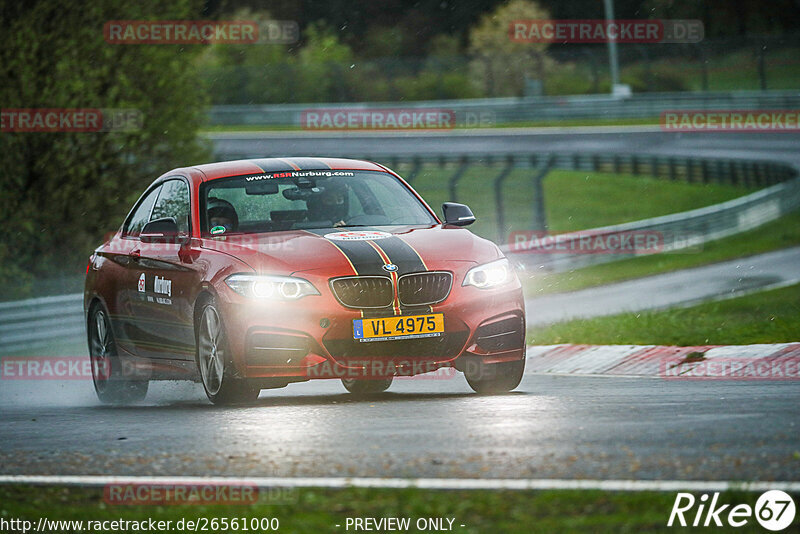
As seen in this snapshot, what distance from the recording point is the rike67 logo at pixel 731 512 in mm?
4832

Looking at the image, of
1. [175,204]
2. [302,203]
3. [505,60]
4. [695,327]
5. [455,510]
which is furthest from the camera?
[505,60]

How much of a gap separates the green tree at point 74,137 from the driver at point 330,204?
9.28m

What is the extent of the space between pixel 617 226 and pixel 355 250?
17.4m

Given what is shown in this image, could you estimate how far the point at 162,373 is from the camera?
404 inches

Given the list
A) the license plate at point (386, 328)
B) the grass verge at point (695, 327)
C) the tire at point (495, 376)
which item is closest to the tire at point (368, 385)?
the tire at point (495, 376)

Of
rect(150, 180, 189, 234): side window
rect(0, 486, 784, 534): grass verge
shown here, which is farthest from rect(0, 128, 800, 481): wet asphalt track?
rect(150, 180, 189, 234): side window

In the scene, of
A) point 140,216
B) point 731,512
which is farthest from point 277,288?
point 731,512

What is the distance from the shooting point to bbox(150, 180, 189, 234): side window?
33.7 feet

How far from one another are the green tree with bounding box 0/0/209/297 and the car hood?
9879 millimetres

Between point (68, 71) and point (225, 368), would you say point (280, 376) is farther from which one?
point (68, 71)

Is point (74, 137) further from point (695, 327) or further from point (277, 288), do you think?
point (277, 288)

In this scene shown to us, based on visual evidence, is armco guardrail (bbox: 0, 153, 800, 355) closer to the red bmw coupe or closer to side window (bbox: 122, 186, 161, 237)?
side window (bbox: 122, 186, 161, 237)

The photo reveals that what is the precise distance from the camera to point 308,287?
349 inches

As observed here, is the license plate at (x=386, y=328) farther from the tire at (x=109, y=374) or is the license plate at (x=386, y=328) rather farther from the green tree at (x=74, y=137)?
the green tree at (x=74, y=137)
